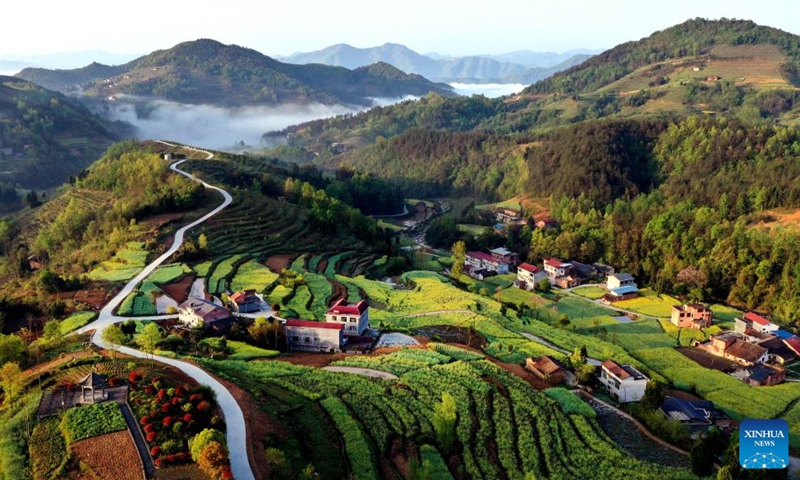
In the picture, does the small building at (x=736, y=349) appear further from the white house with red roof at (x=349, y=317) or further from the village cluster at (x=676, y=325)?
the white house with red roof at (x=349, y=317)

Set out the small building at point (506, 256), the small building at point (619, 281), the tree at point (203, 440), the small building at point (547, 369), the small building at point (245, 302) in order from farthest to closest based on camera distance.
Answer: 1. the small building at point (506, 256)
2. the small building at point (619, 281)
3. the small building at point (245, 302)
4. the small building at point (547, 369)
5. the tree at point (203, 440)

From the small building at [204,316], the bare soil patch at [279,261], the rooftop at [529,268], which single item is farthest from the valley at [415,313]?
the bare soil patch at [279,261]

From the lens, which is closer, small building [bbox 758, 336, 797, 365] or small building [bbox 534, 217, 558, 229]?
small building [bbox 758, 336, 797, 365]

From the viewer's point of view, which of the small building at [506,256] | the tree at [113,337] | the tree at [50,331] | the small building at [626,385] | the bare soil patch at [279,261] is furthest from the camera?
the small building at [506,256]

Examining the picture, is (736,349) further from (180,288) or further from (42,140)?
(42,140)

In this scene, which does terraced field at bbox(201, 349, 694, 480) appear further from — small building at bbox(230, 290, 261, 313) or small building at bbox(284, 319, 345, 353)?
small building at bbox(230, 290, 261, 313)

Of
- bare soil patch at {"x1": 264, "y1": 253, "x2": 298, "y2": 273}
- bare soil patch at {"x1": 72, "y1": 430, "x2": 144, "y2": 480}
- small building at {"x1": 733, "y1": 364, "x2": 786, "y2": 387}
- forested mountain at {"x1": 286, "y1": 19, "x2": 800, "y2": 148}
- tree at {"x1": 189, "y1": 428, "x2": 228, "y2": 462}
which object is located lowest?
small building at {"x1": 733, "y1": 364, "x2": 786, "y2": 387}

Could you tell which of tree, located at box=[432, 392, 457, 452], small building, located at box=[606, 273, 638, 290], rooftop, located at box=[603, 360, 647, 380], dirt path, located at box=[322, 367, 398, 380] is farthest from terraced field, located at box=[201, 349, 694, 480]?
small building, located at box=[606, 273, 638, 290]
